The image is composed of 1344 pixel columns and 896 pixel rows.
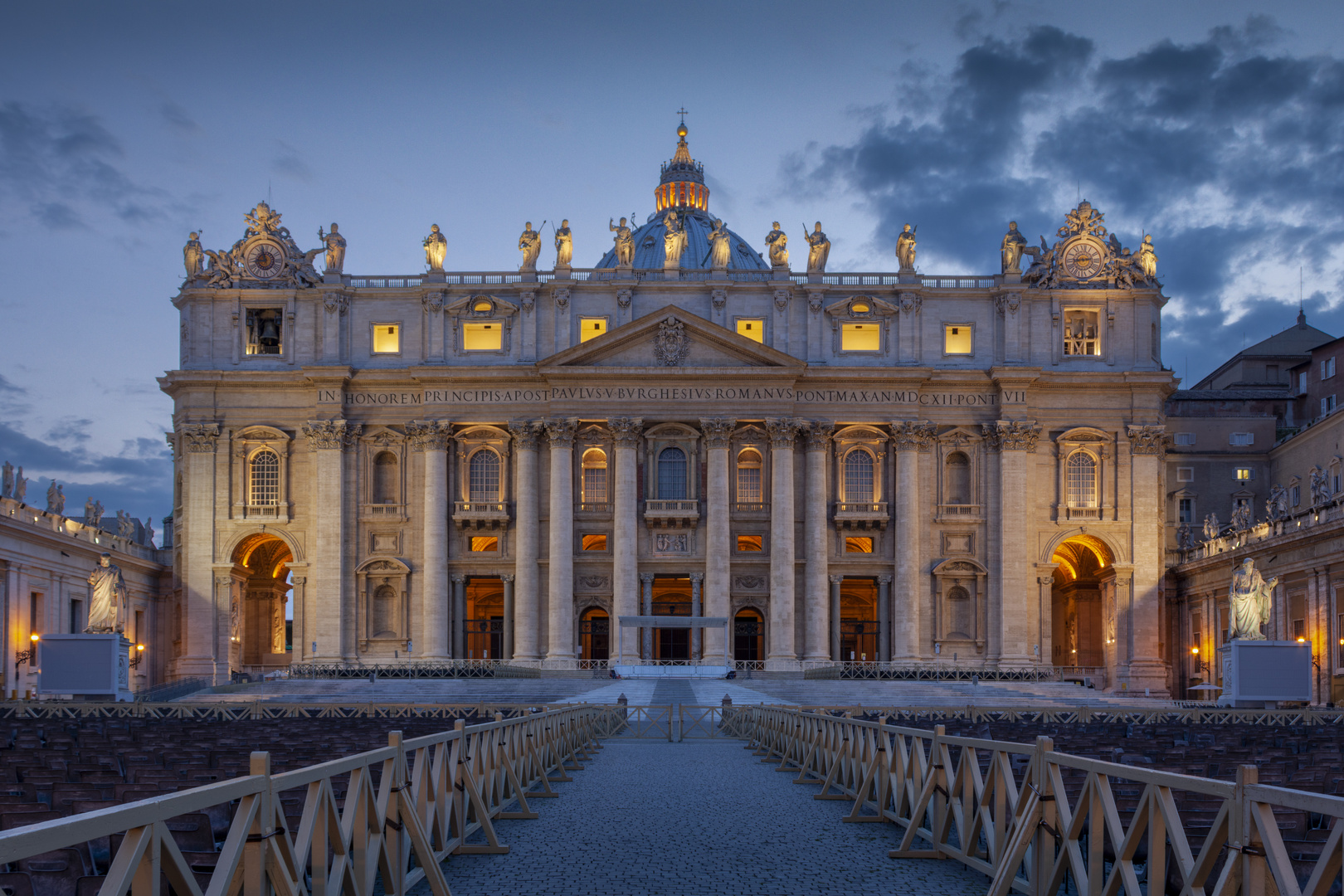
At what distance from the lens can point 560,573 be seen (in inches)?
2785

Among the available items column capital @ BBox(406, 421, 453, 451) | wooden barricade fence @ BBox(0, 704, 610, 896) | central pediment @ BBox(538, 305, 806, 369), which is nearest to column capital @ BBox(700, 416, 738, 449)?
central pediment @ BBox(538, 305, 806, 369)

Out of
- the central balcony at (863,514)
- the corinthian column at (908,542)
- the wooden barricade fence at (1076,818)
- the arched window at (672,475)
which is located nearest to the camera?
the wooden barricade fence at (1076,818)

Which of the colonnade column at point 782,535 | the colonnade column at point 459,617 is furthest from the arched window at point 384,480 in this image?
the colonnade column at point 782,535

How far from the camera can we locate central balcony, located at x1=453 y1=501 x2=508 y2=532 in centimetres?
7219

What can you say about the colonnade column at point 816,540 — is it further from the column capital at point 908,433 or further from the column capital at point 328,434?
the column capital at point 328,434

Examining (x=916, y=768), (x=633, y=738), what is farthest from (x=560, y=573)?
(x=916, y=768)

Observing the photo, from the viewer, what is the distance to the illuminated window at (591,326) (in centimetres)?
7356

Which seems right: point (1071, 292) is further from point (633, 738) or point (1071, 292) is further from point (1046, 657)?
point (633, 738)

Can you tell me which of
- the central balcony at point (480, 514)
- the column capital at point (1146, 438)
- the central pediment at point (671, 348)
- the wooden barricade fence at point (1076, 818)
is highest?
the central pediment at point (671, 348)

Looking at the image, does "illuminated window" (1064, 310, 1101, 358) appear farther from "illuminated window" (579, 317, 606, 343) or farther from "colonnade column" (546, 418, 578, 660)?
"colonnade column" (546, 418, 578, 660)

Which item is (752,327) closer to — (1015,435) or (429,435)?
(1015,435)

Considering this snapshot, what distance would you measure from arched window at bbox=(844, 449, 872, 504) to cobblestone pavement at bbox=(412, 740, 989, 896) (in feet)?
173

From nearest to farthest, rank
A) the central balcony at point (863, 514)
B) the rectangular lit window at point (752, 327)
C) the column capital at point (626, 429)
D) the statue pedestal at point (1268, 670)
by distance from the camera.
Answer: the statue pedestal at point (1268, 670) → the column capital at point (626, 429) → the central balcony at point (863, 514) → the rectangular lit window at point (752, 327)

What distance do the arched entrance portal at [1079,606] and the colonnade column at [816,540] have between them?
580 inches
